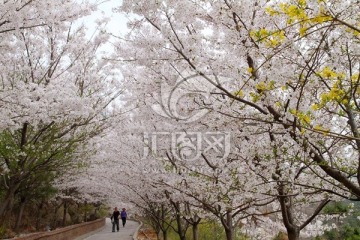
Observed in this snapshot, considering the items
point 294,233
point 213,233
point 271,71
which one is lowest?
point 213,233

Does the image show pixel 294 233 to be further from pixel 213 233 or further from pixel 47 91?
pixel 213 233

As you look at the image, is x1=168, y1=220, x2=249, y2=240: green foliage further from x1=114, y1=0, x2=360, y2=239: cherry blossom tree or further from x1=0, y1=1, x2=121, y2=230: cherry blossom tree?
x1=114, y1=0, x2=360, y2=239: cherry blossom tree

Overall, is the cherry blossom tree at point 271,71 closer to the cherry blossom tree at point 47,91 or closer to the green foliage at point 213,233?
the cherry blossom tree at point 47,91

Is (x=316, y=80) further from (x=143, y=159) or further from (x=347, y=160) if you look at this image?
(x=143, y=159)

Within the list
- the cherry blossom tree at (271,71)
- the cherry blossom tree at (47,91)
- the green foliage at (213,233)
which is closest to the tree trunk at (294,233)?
the cherry blossom tree at (271,71)

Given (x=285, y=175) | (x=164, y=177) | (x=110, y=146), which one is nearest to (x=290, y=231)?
(x=285, y=175)

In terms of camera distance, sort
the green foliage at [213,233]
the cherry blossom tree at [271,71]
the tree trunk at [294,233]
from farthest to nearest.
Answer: the green foliage at [213,233]
the tree trunk at [294,233]
the cherry blossom tree at [271,71]

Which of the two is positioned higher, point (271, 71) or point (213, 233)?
point (271, 71)

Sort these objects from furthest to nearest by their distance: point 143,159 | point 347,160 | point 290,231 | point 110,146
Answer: point 110,146 → point 143,159 → point 290,231 → point 347,160

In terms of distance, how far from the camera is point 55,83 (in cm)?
916

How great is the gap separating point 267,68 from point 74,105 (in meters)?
5.43

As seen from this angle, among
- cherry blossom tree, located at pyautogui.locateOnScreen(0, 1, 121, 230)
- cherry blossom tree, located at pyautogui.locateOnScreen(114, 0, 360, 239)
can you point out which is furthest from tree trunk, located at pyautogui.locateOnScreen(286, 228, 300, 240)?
cherry blossom tree, located at pyautogui.locateOnScreen(0, 1, 121, 230)

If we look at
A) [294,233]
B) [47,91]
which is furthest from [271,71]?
[47,91]

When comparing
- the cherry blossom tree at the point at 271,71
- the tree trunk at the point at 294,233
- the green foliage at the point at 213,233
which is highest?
the cherry blossom tree at the point at 271,71
